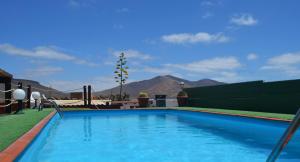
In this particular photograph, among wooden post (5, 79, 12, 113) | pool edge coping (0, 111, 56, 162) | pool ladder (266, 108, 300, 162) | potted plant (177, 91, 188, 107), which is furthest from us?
potted plant (177, 91, 188, 107)

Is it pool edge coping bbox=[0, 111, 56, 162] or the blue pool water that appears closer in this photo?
pool edge coping bbox=[0, 111, 56, 162]

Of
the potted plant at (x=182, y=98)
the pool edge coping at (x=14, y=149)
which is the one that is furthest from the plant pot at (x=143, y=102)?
the pool edge coping at (x=14, y=149)

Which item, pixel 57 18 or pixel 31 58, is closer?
pixel 57 18

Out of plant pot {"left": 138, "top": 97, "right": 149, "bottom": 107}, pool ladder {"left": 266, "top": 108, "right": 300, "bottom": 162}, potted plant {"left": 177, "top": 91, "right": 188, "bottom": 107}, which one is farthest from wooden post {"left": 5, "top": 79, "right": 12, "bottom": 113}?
pool ladder {"left": 266, "top": 108, "right": 300, "bottom": 162}

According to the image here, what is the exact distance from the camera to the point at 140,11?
25.0 metres

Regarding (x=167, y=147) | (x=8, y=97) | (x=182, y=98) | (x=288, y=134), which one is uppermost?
(x=8, y=97)

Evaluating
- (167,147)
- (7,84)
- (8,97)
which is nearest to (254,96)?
(167,147)

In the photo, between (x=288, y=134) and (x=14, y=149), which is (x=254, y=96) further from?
(x=288, y=134)

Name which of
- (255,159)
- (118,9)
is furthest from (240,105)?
(255,159)

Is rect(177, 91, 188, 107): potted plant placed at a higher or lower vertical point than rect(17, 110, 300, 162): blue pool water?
higher

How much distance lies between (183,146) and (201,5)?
47.2 ft

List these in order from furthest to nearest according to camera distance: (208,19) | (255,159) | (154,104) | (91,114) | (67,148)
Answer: (154,104) < (208,19) < (91,114) < (67,148) < (255,159)

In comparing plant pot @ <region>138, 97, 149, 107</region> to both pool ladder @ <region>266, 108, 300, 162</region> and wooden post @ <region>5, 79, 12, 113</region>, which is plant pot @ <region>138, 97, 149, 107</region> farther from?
pool ladder @ <region>266, 108, 300, 162</region>

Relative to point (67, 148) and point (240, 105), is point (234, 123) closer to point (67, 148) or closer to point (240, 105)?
point (240, 105)
